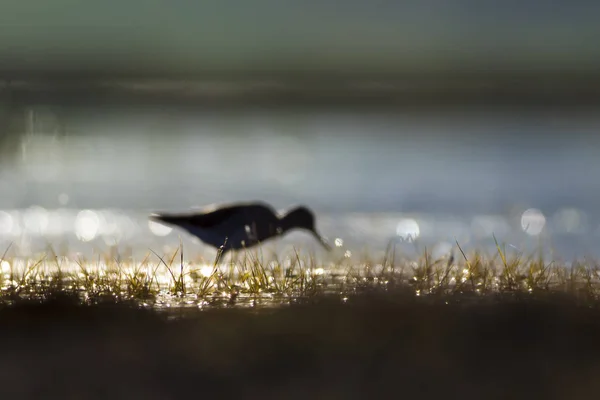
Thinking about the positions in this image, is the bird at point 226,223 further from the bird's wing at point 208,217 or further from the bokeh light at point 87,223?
the bokeh light at point 87,223

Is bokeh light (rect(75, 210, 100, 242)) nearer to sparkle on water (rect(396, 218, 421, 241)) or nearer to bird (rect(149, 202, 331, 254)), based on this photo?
sparkle on water (rect(396, 218, 421, 241))

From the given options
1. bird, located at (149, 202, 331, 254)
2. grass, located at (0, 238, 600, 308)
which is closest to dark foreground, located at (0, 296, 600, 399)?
grass, located at (0, 238, 600, 308)

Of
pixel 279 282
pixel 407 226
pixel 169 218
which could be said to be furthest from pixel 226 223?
pixel 407 226

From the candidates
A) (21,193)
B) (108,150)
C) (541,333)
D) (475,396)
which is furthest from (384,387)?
(108,150)

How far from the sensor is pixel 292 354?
10.1 feet

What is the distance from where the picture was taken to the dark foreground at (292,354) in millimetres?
3012

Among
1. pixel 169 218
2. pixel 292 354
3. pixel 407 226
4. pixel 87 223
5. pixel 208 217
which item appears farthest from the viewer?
pixel 87 223

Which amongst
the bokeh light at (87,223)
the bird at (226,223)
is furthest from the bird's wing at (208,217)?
the bokeh light at (87,223)

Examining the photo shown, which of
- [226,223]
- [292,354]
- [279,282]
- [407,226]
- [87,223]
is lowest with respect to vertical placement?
[292,354]

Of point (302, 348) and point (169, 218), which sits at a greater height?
point (169, 218)

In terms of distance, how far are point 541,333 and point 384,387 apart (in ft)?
2.36

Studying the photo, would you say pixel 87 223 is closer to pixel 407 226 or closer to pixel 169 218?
pixel 407 226

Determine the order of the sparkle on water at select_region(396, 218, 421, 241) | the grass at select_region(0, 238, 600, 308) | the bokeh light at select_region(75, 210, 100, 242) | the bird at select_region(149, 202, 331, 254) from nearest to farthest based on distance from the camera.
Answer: the grass at select_region(0, 238, 600, 308) < the bird at select_region(149, 202, 331, 254) < the sparkle on water at select_region(396, 218, 421, 241) < the bokeh light at select_region(75, 210, 100, 242)

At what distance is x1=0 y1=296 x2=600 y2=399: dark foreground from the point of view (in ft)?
9.88
